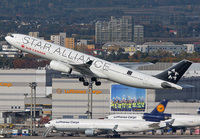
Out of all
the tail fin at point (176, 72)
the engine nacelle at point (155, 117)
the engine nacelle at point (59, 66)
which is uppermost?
the engine nacelle at point (59, 66)

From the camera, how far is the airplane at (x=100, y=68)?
105m

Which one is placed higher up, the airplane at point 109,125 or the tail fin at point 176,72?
the tail fin at point 176,72

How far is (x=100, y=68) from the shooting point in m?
108

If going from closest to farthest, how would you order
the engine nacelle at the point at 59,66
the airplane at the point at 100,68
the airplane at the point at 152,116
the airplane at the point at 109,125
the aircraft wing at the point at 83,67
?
the airplane at the point at 100,68 < the aircraft wing at the point at 83,67 < the engine nacelle at the point at 59,66 < the airplane at the point at 109,125 < the airplane at the point at 152,116

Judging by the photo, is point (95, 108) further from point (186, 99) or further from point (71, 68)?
point (71, 68)

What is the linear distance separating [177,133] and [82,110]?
135ft

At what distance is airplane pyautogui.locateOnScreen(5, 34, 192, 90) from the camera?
4144 inches

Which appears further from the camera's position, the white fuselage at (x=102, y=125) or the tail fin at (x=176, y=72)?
the white fuselage at (x=102, y=125)

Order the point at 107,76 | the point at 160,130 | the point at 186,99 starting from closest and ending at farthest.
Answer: the point at 107,76
the point at 160,130
the point at 186,99

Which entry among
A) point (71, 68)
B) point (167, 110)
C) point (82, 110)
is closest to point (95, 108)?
point (82, 110)

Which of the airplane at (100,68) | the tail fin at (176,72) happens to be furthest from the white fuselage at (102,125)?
the tail fin at (176,72)

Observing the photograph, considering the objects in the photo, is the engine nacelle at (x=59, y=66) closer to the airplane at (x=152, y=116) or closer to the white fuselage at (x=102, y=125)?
the white fuselage at (x=102, y=125)

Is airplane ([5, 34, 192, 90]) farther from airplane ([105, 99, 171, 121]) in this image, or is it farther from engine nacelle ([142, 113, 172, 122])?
airplane ([105, 99, 171, 121])

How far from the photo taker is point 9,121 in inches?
7397
